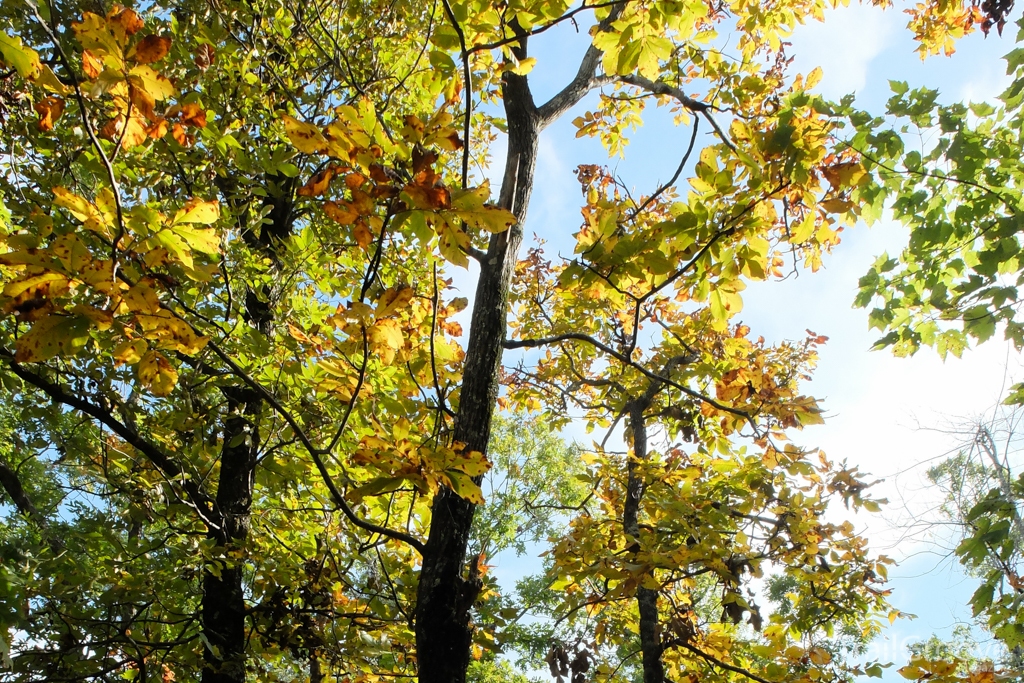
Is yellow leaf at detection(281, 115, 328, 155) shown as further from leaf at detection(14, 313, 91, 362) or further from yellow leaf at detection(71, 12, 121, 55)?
leaf at detection(14, 313, 91, 362)

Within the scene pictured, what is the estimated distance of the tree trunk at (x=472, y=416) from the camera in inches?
83.6

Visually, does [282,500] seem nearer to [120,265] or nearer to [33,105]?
[33,105]

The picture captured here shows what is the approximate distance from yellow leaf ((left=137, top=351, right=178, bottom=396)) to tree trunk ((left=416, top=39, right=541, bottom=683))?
41.7 inches

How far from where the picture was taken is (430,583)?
2180 mm

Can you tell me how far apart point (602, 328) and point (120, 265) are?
4.67 m

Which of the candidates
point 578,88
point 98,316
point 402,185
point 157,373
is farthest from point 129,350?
point 578,88

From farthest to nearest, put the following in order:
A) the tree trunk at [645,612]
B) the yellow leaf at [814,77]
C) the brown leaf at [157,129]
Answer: the tree trunk at [645,612] → the yellow leaf at [814,77] → the brown leaf at [157,129]

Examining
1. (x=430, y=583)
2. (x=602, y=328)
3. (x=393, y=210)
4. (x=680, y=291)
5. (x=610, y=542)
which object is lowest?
(x=430, y=583)

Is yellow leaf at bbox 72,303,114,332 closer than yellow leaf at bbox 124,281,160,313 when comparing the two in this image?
Yes

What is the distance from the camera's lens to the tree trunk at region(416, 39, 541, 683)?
2.12 metres

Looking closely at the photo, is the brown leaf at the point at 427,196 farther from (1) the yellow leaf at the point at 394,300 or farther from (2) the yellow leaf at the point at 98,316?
(2) the yellow leaf at the point at 98,316

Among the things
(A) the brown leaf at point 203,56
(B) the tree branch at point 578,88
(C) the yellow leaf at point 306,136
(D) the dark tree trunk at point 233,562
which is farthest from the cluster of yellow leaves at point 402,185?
(D) the dark tree trunk at point 233,562

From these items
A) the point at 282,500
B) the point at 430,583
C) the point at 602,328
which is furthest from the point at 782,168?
the point at 282,500

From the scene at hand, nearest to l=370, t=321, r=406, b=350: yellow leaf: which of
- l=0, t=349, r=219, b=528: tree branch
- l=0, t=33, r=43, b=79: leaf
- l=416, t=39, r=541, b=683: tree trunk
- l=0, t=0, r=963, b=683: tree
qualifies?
l=0, t=0, r=963, b=683: tree
